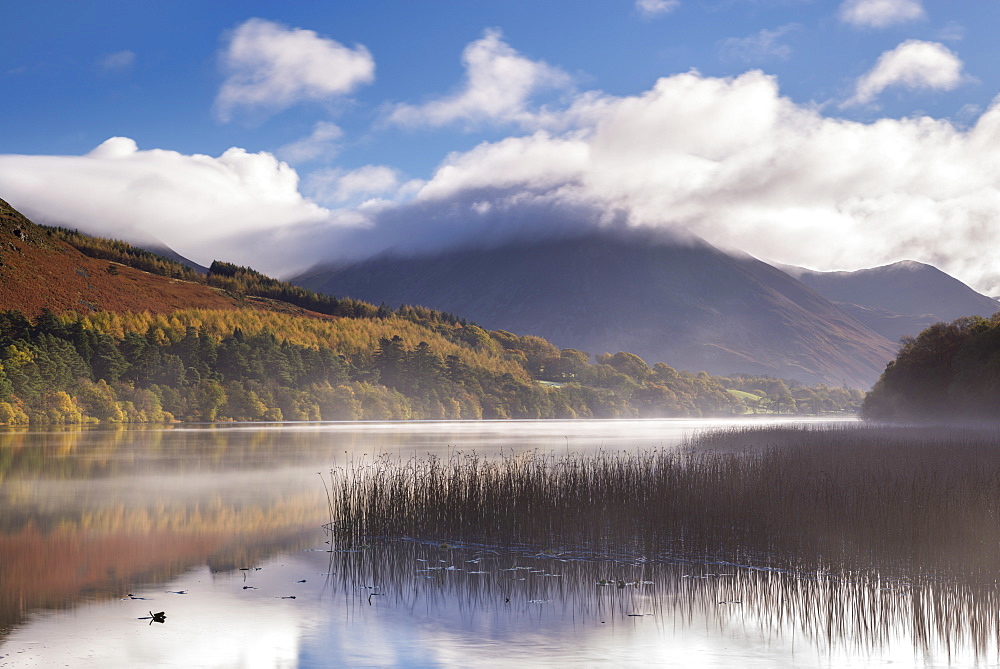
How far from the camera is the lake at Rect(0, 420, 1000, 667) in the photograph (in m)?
10.9

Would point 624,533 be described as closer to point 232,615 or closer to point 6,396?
point 232,615

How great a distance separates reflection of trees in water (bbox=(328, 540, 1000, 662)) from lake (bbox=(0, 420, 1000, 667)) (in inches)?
1.7

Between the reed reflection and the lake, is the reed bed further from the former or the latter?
the lake

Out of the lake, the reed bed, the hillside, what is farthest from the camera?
the hillside

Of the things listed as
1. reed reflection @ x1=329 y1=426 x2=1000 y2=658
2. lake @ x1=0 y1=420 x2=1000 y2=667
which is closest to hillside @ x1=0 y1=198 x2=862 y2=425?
lake @ x1=0 y1=420 x2=1000 y2=667

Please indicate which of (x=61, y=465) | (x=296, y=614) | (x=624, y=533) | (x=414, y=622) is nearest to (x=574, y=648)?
(x=414, y=622)

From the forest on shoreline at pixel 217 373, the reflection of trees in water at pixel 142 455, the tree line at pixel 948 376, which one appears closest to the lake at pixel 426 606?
the reflection of trees in water at pixel 142 455

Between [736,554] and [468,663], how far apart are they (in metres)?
7.71

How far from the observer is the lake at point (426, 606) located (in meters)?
10.9

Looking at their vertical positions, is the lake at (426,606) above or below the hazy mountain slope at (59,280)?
below

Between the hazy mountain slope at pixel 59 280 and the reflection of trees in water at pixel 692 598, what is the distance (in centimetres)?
13491

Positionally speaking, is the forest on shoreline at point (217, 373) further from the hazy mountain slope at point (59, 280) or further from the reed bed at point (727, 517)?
the reed bed at point (727, 517)

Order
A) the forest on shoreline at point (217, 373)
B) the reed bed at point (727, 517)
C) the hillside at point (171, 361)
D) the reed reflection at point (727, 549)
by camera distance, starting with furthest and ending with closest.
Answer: the hillside at point (171, 361), the forest on shoreline at point (217, 373), the reed bed at point (727, 517), the reed reflection at point (727, 549)

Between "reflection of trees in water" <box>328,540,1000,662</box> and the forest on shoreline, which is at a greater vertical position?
the forest on shoreline
